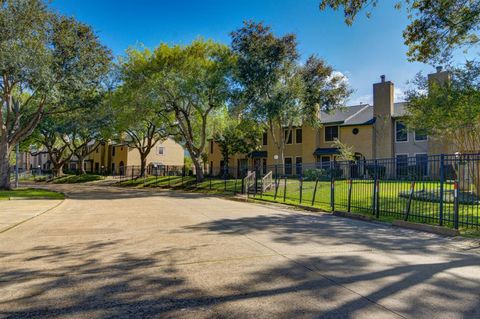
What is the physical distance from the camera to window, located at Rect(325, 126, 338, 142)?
3772 cm

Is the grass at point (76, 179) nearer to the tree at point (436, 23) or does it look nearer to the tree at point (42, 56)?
the tree at point (42, 56)

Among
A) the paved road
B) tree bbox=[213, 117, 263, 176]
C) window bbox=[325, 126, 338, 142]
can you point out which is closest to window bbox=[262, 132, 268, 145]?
tree bbox=[213, 117, 263, 176]

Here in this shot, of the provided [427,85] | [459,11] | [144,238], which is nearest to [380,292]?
[144,238]

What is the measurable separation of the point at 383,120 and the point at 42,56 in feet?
92.3

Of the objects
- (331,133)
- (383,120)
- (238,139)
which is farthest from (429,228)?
(238,139)

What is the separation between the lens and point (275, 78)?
92.5 ft

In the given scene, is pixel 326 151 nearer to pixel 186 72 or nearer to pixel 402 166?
pixel 186 72

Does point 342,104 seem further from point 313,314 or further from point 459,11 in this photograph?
point 313,314

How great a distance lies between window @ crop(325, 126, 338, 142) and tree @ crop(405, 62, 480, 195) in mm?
16035

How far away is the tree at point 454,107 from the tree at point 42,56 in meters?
20.7

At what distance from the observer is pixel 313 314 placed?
400cm

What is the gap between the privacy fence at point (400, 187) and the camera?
11.1 m

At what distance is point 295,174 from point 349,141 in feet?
54.0

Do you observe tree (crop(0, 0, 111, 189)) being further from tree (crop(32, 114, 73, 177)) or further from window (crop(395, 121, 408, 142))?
window (crop(395, 121, 408, 142))
